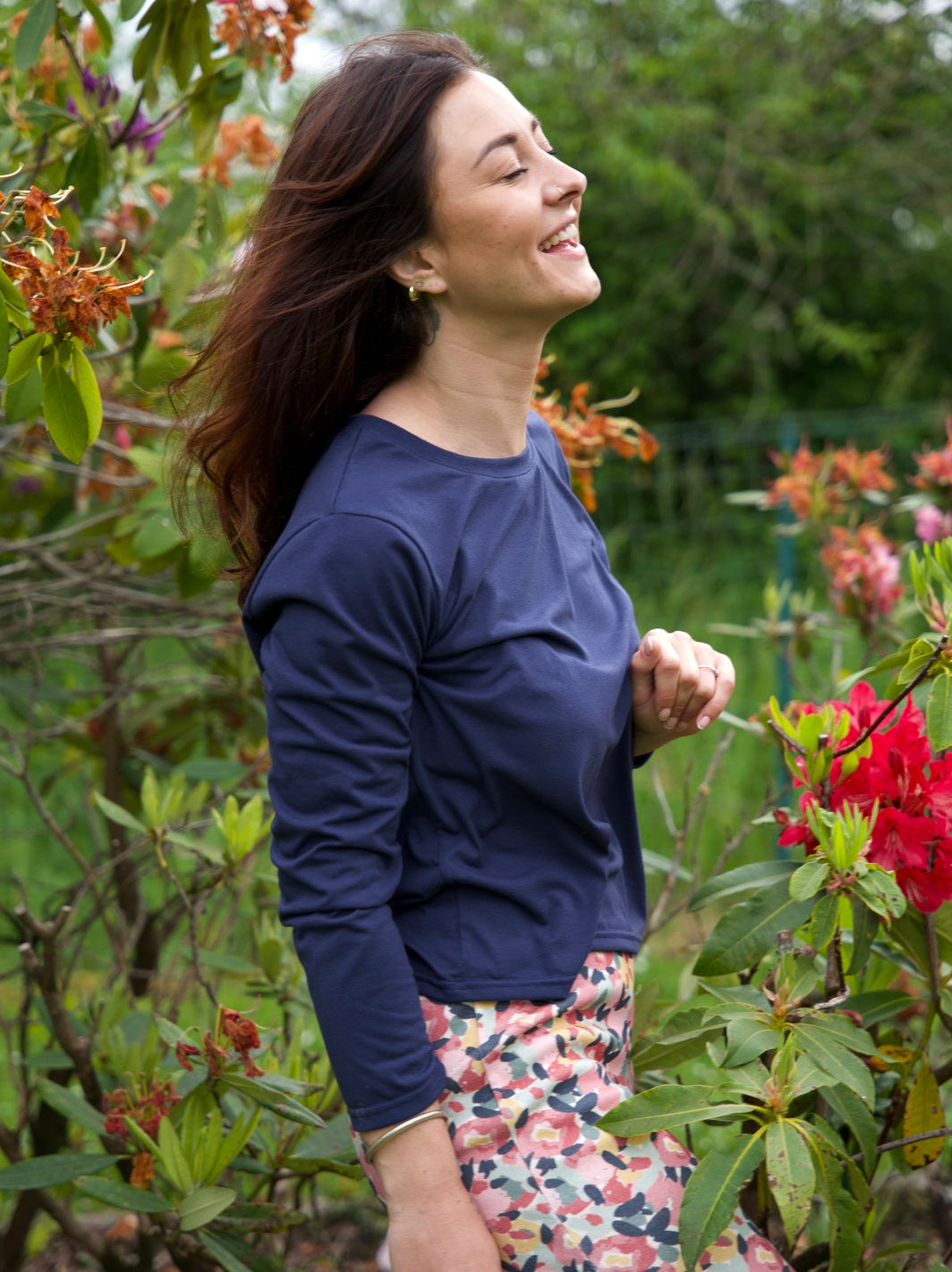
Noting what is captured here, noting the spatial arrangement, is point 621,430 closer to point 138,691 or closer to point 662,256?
point 138,691

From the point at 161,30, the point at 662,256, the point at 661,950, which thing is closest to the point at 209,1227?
the point at 161,30

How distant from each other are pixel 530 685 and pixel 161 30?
1.24 m

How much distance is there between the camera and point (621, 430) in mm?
2424

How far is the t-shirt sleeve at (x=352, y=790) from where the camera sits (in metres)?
1.39

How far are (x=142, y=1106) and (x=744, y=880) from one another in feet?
2.82

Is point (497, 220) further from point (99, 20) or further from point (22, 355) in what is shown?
point (99, 20)

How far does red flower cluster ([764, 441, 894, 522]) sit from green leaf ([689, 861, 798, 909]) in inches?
58.7

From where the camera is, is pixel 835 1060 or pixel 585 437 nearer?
pixel 835 1060

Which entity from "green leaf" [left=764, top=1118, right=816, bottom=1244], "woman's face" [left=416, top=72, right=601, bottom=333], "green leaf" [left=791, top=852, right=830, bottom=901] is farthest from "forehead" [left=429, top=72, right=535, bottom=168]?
"green leaf" [left=764, top=1118, right=816, bottom=1244]

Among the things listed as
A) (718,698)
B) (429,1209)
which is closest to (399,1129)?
(429,1209)

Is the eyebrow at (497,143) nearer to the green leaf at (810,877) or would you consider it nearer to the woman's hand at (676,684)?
the woman's hand at (676,684)

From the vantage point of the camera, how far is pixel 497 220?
1566 millimetres

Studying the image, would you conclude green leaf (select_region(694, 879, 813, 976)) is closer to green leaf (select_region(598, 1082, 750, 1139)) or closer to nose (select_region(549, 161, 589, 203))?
green leaf (select_region(598, 1082, 750, 1139))

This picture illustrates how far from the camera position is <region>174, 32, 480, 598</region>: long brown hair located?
160 cm
